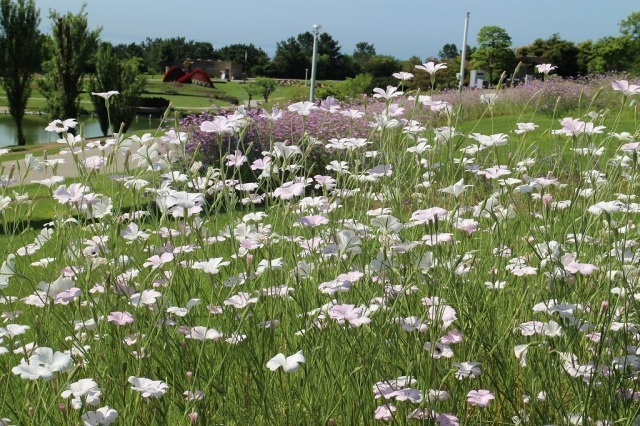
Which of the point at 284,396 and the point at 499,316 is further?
the point at 499,316

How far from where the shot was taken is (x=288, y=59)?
74312 mm

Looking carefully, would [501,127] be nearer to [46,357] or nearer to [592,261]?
[592,261]

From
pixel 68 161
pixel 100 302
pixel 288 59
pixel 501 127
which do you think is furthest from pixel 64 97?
pixel 288 59

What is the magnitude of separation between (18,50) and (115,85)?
3.74m

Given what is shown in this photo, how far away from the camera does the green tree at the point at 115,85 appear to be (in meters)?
22.2

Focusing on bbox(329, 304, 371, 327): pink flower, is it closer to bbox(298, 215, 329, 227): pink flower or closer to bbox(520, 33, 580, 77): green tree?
bbox(298, 215, 329, 227): pink flower

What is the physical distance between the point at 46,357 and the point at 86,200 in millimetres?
647

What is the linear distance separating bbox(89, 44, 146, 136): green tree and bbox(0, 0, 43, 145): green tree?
2.52m

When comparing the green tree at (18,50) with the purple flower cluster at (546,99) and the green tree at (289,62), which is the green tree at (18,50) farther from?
the green tree at (289,62)

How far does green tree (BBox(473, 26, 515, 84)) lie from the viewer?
47.0m

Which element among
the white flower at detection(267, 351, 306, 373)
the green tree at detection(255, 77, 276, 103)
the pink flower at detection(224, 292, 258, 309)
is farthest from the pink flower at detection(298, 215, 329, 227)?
the green tree at detection(255, 77, 276, 103)

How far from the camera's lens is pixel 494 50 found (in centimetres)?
4678

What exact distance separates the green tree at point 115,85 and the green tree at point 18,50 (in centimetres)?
252

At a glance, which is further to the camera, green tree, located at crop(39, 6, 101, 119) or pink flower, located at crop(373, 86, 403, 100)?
green tree, located at crop(39, 6, 101, 119)
